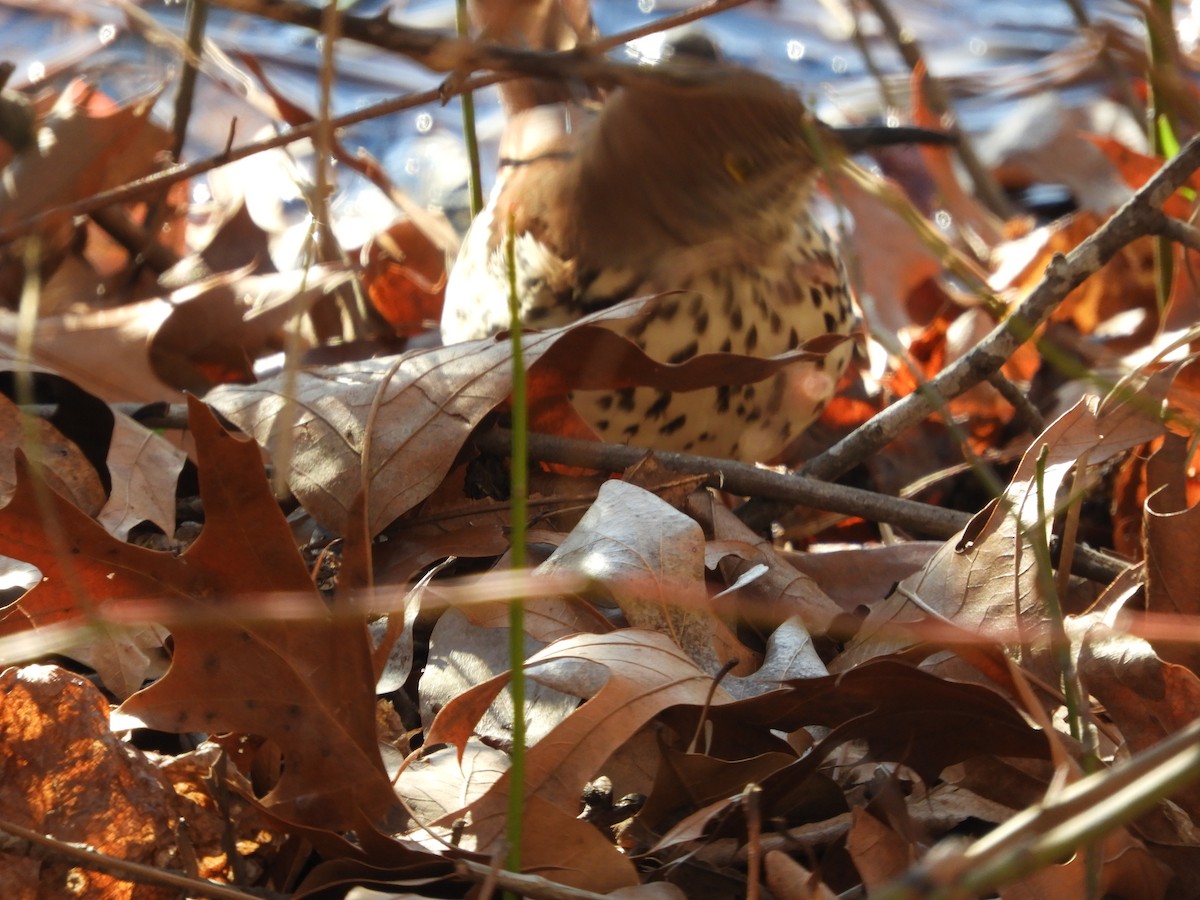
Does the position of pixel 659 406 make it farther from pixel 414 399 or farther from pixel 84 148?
pixel 84 148

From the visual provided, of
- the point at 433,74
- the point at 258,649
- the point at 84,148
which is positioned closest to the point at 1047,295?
the point at 258,649

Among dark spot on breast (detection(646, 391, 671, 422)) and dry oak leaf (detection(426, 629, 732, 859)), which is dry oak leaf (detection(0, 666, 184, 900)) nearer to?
dry oak leaf (detection(426, 629, 732, 859))

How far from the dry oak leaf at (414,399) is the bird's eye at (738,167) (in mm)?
354

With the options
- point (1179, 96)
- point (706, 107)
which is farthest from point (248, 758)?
point (1179, 96)

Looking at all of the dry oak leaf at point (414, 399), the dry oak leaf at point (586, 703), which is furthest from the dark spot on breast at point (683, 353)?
the dry oak leaf at point (586, 703)

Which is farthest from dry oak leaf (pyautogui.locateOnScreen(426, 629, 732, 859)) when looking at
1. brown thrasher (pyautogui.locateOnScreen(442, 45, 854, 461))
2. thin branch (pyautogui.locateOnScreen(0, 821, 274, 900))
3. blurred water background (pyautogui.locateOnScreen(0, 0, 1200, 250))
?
blurred water background (pyautogui.locateOnScreen(0, 0, 1200, 250))

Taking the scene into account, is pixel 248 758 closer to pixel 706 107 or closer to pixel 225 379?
pixel 706 107

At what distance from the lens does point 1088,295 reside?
2480mm

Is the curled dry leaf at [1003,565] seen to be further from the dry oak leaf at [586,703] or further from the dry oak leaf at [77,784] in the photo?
the dry oak leaf at [77,784]

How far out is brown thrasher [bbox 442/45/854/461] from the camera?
2.65 ft

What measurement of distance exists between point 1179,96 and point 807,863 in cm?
57

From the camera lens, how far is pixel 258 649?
1.08 m

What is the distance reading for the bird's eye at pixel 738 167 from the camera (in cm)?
88

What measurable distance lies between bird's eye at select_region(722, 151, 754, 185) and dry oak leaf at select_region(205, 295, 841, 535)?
1.16 feet
